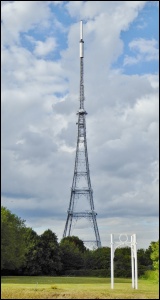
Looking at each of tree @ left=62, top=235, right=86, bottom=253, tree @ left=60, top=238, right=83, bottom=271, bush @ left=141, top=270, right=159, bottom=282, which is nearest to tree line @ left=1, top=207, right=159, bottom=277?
tree @ left=60, top=238, right=83, bottom=271

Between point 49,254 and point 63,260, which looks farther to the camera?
point 63,260

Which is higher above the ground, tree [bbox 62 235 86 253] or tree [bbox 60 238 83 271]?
tree [bbox 62 235 86 253]

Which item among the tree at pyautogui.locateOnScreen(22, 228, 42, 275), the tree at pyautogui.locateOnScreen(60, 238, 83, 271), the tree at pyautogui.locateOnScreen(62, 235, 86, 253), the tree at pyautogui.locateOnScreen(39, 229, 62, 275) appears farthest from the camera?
the tree at pyautogui.locateOnScreen(62, 235, 86, 253)

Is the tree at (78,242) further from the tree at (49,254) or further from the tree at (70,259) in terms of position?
the tree at (49,254)

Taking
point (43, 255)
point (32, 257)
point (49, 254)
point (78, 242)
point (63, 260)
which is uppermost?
point (78, 242)

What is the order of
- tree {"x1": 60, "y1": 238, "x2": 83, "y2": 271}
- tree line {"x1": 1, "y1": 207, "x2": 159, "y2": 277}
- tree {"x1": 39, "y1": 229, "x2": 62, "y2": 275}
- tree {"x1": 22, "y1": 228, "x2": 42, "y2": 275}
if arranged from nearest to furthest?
tree {"x1": 22, "y1": 228, "x2": 42, "y2": 275} → tree line {"x1": 1, "y1": 207, "x2": 159, "y2": 277} → tree {"x1": 39, "y1": 229, "x2": 62, "y2": 275} → tree {"x1": 60, "y1": 238, "x2": 83, "y2": 271}

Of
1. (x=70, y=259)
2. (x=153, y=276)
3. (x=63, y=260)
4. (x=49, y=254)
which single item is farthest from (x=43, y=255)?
(x=153, y=276)

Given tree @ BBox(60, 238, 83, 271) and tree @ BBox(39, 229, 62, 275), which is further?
tree @ BBox(60, 238, 83, 271)

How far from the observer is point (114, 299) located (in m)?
29.7

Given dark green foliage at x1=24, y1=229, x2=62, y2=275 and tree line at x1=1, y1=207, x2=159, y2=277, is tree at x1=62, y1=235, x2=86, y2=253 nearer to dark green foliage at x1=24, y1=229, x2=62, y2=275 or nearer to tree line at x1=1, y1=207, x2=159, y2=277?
tree line at x1=1, y1=207, x2=159, y2=277

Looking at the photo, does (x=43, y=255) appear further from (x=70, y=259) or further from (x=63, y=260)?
(x=70, y=259)

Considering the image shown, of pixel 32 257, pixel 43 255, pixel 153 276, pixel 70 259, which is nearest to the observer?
pixel 153 276

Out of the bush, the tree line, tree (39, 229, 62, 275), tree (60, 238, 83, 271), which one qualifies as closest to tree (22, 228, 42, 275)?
the tree line

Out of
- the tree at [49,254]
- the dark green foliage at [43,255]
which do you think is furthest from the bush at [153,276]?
the dark green foliage at [43,255]
